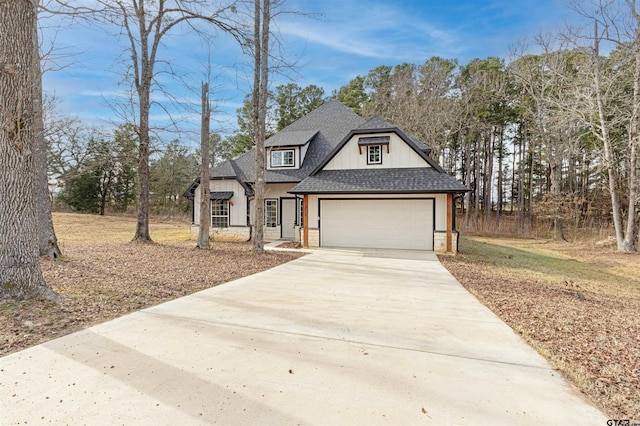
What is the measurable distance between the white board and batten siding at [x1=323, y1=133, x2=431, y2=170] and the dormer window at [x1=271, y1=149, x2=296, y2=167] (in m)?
3.24

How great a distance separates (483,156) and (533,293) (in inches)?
1103

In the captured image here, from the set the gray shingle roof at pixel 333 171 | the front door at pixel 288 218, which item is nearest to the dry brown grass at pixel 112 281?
the gray shingle roof at pixel 333 171

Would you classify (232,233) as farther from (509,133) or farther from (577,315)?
(509,133)

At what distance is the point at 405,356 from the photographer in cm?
343

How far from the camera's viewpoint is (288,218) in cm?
1628

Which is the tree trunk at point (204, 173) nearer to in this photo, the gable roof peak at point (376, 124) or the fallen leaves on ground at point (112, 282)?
the fallen leaves on ground at point (112, 282)

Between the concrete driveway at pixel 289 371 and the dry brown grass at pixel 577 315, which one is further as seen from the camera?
the dry brown grass at pixel 577 315

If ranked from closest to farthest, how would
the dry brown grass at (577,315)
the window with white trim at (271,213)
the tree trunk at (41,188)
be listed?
the dry brown grass at (577,315)
the tree trunk at (41,188)
the window with white trim at (271,213)

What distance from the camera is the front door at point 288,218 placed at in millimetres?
16172

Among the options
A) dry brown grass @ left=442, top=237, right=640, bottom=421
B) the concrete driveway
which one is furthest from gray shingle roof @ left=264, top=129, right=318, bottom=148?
the concrete driveway

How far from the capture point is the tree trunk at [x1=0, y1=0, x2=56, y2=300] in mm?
4582

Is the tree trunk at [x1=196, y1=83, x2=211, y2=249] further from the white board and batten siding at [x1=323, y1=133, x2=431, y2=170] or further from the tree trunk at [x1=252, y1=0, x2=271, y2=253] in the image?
the white board and batten siding at [x1=323, y1=133, x2=431, y2=170]

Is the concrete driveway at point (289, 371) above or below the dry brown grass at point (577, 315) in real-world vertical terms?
above

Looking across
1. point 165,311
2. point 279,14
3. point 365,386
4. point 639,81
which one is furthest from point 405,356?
point 639,81
